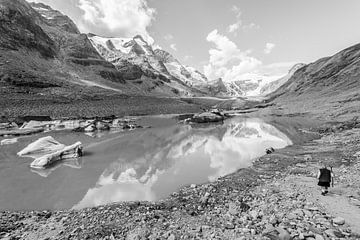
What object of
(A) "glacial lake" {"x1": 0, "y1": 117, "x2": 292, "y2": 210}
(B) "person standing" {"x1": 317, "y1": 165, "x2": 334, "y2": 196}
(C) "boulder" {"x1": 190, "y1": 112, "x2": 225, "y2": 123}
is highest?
(C) "boulder" {"x1": 190, "y1": 112, "x2": 225, "y2": 123}

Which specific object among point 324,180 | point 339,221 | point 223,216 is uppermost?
point 324,180

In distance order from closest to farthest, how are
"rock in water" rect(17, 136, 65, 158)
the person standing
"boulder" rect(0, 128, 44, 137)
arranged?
the person standing < "rock in water" rect(17, 136, 65, 158) < "boulder" rect(0, 128, 44, 137)

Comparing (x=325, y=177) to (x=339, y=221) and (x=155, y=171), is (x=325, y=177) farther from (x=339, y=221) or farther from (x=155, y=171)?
(x=155, y=171)

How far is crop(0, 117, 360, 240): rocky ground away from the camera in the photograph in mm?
9727

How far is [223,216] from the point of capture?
1155 centimetres

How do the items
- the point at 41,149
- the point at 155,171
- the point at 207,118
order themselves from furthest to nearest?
the point at 207,118 < the point at 41,149 < the point at 155,171

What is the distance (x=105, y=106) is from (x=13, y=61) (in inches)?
3037

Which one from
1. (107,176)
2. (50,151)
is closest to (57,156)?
(50,151)

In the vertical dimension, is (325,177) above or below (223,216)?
above

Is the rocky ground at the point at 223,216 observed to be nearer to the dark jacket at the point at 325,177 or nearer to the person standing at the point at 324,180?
the person standing at the point at 324,180

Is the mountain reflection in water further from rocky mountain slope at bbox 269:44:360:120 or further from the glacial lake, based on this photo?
rocky mountain slope at bbox 269:44:360:120

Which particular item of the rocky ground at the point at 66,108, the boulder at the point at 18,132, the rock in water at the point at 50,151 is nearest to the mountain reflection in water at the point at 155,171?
the rock in water at the point at 50,151

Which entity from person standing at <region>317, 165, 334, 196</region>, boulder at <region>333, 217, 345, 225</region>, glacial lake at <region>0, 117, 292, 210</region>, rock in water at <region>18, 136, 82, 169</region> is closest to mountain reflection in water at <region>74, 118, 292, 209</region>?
glacial lake at <region>0, 117, 292, 210</region>

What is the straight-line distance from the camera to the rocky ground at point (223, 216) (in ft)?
31.9
